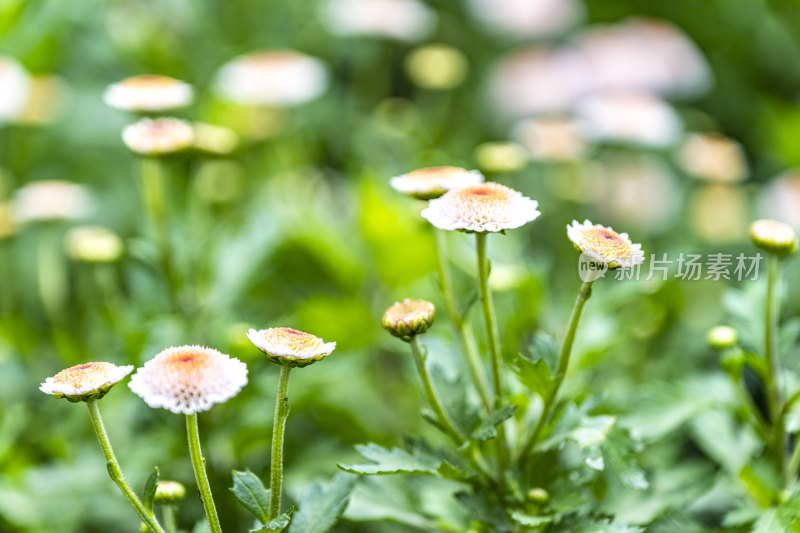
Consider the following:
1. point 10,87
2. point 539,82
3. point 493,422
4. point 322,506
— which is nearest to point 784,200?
point 539,82

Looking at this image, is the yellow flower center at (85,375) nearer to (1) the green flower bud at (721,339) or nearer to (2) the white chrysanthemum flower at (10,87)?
(1) the green flower bud at (721,339)

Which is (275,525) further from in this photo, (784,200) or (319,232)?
(784,200)

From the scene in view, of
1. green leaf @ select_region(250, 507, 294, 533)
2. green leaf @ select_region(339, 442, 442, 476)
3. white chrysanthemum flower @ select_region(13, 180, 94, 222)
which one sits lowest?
green leaf @ select_region(339, 442, 442, 476)

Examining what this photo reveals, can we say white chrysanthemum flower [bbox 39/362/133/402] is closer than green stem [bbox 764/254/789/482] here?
Yes

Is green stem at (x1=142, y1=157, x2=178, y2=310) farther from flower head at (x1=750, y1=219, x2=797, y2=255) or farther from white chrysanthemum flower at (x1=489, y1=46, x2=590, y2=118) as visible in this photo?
white chrysanthemum flower at (x1=489, y1=46, x2=590, y2=118)

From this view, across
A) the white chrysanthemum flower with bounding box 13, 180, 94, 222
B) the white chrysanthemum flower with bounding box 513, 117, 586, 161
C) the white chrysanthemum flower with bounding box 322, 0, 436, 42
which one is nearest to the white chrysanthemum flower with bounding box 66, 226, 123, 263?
the white chrysanthemum flower with bounding box 13, 180, 94, 222

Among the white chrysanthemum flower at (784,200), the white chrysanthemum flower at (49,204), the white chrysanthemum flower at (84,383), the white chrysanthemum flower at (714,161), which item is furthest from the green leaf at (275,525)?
the white chrysanthemum flower at (784,200)

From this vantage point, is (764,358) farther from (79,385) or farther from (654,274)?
(79,385)
